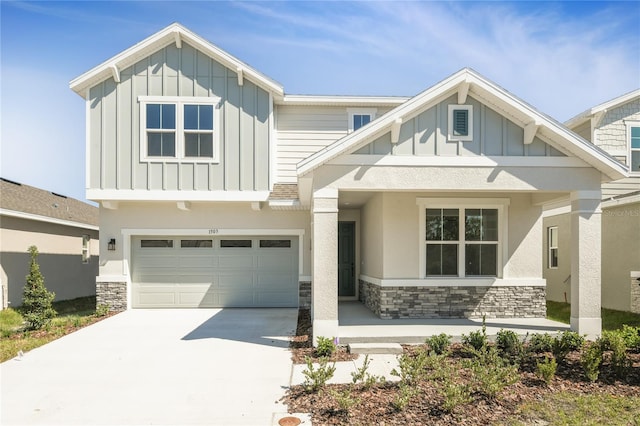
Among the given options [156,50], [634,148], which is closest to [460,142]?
[634,148]

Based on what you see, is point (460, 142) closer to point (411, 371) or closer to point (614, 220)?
point (411, 371)

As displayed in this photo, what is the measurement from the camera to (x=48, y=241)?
551 inches

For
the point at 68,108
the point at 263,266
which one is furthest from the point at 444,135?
the point at 68,108

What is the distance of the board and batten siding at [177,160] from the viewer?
451 inches

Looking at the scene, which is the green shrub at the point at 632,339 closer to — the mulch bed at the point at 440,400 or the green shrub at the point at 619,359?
the mulch bed at the point at 440,400

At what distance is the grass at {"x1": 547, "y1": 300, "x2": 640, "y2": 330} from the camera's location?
9.48 m

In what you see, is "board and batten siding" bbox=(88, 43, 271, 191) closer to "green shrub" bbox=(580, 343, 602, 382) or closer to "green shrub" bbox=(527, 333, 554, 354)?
"green shrub" bbox=(527, 333, 554, 354)

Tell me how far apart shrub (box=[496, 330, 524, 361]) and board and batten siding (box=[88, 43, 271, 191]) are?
23.6ft

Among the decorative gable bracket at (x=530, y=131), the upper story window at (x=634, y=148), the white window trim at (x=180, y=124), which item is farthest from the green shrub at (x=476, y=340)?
the upper story window at (x=634, y=148)

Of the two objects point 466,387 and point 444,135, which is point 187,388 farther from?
point 444,135

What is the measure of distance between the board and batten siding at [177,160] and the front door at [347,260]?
299 cm

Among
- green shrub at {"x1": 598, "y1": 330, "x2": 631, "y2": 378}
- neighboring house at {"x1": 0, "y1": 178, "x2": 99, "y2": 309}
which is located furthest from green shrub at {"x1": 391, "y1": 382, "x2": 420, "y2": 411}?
neighboring house at {"x1": 0, "y1": 178, "x2": 99, "y2": 309}

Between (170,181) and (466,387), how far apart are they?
9.33 meters

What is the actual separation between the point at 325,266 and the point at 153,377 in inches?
Result: 129
